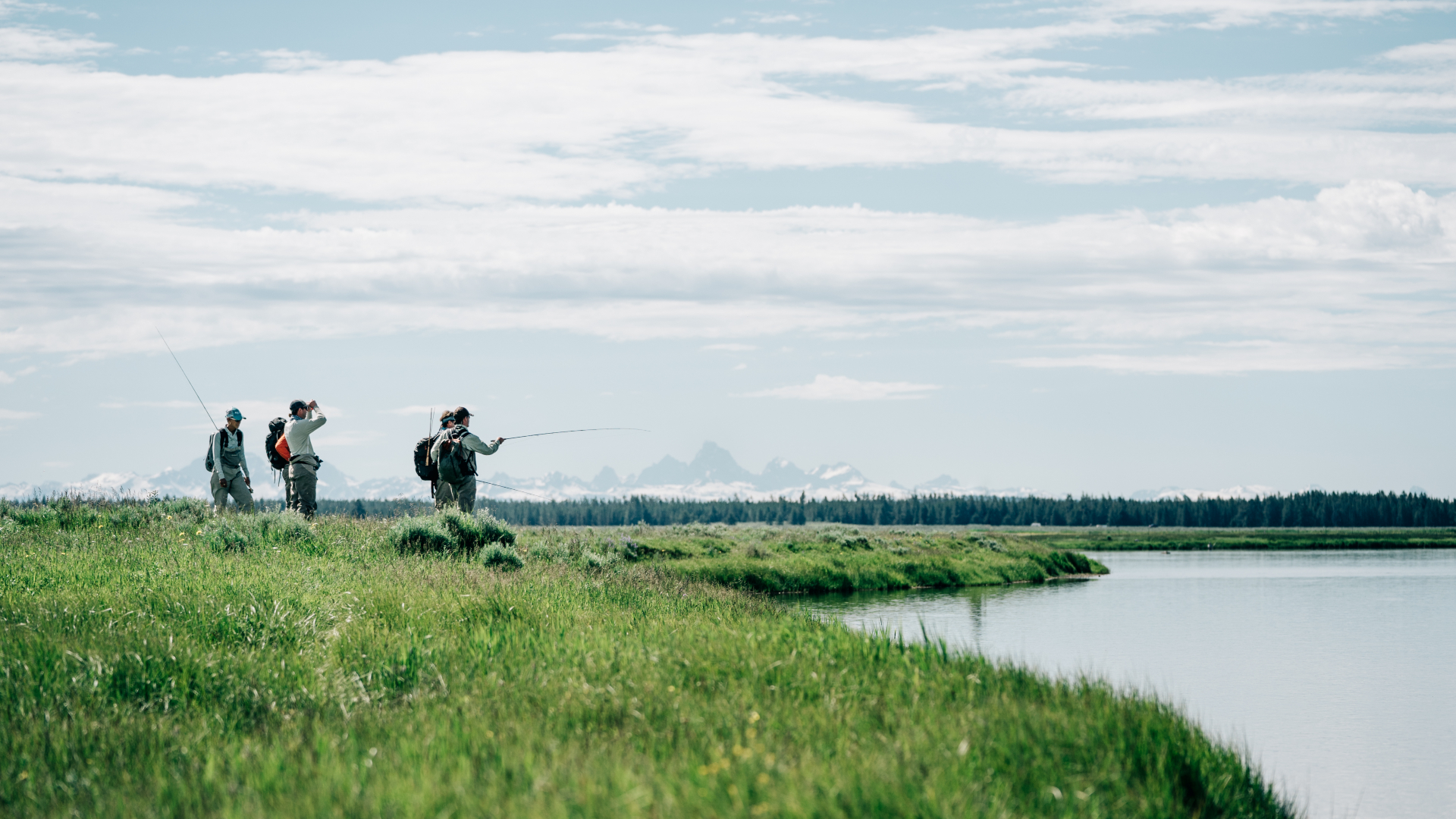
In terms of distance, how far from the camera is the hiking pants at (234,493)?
950 inches

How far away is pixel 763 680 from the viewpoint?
415 inches

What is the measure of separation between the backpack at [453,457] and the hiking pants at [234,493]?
16.6 feet

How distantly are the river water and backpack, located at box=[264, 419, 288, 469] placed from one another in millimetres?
12192

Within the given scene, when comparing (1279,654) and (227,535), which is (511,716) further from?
(1279,654)

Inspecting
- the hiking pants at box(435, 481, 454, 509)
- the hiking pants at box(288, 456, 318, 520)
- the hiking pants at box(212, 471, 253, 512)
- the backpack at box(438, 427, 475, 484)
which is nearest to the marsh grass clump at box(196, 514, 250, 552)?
the hiking pants at box(288, 456, 318, 520)

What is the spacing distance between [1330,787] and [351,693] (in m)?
11.4

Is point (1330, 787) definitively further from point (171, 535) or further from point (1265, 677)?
point (171, 535)

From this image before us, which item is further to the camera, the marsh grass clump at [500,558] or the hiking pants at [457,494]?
the hiking pants at [457,494]

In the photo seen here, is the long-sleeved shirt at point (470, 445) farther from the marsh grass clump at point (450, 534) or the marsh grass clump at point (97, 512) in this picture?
the marsh grass clump at point (97, 512)

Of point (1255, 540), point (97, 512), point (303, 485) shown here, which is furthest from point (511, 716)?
point (1255, 540)

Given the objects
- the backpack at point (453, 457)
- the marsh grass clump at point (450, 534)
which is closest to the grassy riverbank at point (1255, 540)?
the marsh grass clump at point (450, 534)

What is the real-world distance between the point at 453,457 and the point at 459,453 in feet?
0.39

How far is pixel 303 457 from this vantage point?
23.2 m

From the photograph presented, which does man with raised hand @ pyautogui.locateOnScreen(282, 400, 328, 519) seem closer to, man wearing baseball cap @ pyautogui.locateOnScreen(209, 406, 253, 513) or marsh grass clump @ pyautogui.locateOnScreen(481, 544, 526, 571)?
man wearing baseball cap @ pyautogui.locateOnScreen(209, 406, 253, 513)
